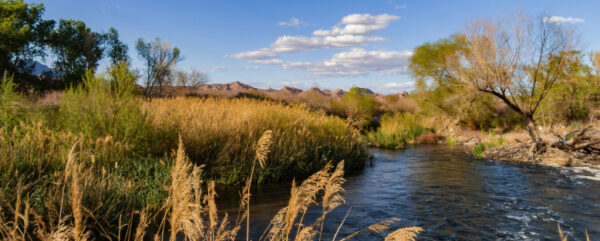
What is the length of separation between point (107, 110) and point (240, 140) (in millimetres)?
3319

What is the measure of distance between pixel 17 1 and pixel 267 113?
29.7 m

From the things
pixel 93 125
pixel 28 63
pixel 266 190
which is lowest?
pixel 266 190

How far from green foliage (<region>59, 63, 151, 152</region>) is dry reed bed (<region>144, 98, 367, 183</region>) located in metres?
0.71

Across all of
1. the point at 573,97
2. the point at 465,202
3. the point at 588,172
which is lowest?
the point at 465,202

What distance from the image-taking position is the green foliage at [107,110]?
6711mm

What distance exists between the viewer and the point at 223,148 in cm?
873

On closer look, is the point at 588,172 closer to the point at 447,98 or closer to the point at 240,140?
the point at 240,140

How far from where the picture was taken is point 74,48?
36.4 meters

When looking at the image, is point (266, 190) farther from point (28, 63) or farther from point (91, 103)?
point (28, 63)

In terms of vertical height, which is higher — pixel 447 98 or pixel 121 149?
pixel 447 98

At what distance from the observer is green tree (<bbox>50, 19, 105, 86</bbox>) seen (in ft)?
111

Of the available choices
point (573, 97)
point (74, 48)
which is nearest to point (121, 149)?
point (573, 97)

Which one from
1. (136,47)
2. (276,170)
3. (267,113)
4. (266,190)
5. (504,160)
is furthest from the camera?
(136,47)

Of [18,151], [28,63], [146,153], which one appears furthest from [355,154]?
[28,63]
